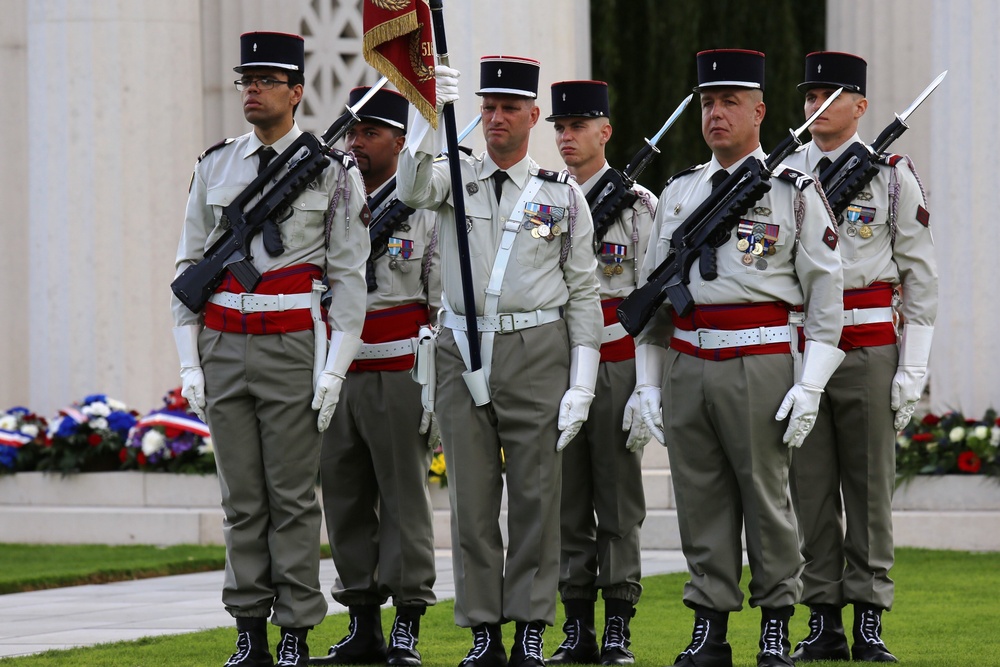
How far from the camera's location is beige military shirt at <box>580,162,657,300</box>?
7.88 meters

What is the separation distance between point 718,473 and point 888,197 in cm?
156

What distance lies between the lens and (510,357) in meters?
6.88

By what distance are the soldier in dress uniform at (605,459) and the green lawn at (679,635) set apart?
0.28 m

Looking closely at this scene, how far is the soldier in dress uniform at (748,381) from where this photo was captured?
22.0 feet

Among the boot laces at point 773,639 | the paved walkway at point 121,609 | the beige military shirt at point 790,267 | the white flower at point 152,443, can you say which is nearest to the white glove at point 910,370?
the beige military shirt at point 790,267

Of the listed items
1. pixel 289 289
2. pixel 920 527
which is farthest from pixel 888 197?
pixel 920 527

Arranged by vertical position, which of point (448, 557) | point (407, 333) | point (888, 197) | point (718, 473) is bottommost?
point (448, 557)

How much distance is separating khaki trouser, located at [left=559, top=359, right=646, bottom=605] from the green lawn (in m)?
0.37

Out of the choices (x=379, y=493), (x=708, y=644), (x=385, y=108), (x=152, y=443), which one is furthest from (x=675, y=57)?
(x=708, y=644)

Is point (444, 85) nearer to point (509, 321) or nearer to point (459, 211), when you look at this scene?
point (459, 211)

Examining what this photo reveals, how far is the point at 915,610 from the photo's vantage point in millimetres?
8781

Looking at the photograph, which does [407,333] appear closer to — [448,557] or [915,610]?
[915,610]

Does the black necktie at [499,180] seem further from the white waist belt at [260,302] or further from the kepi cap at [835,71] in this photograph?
the kepi cap at [835,71]

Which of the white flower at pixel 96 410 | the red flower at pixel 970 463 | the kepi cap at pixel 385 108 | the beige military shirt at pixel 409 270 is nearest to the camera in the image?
the beige military shirt at pixel 409 270
